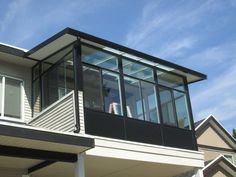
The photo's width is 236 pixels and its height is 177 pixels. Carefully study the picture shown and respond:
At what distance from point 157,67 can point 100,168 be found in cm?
416

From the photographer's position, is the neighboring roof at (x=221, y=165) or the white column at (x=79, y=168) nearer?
the white column at (x=79, y=168)

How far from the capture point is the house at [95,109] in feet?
41.5

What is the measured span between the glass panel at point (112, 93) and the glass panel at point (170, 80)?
231 cm

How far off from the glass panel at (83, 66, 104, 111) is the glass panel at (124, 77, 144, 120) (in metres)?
1.16

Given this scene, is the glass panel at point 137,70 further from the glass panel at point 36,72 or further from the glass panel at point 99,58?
the glass panel at point 36,72

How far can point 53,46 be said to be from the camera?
1395cm

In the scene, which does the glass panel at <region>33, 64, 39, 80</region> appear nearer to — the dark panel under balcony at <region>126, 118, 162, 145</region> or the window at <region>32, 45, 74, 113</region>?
the window at <region>32, 45, 74, 113</region>

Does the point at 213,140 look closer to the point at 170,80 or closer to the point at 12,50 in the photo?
the point at 170,80

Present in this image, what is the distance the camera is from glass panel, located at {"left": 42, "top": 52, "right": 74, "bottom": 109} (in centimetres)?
1375

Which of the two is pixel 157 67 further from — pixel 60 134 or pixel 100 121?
pixel 60 134

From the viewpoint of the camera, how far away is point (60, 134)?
36.2 feet

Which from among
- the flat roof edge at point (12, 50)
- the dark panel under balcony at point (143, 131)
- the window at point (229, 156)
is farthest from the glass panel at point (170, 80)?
the window at point (229, 156)

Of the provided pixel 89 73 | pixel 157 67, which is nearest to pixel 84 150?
pixel 89 73

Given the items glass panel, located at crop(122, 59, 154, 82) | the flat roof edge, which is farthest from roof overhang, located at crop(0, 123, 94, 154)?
the flat roof edge
